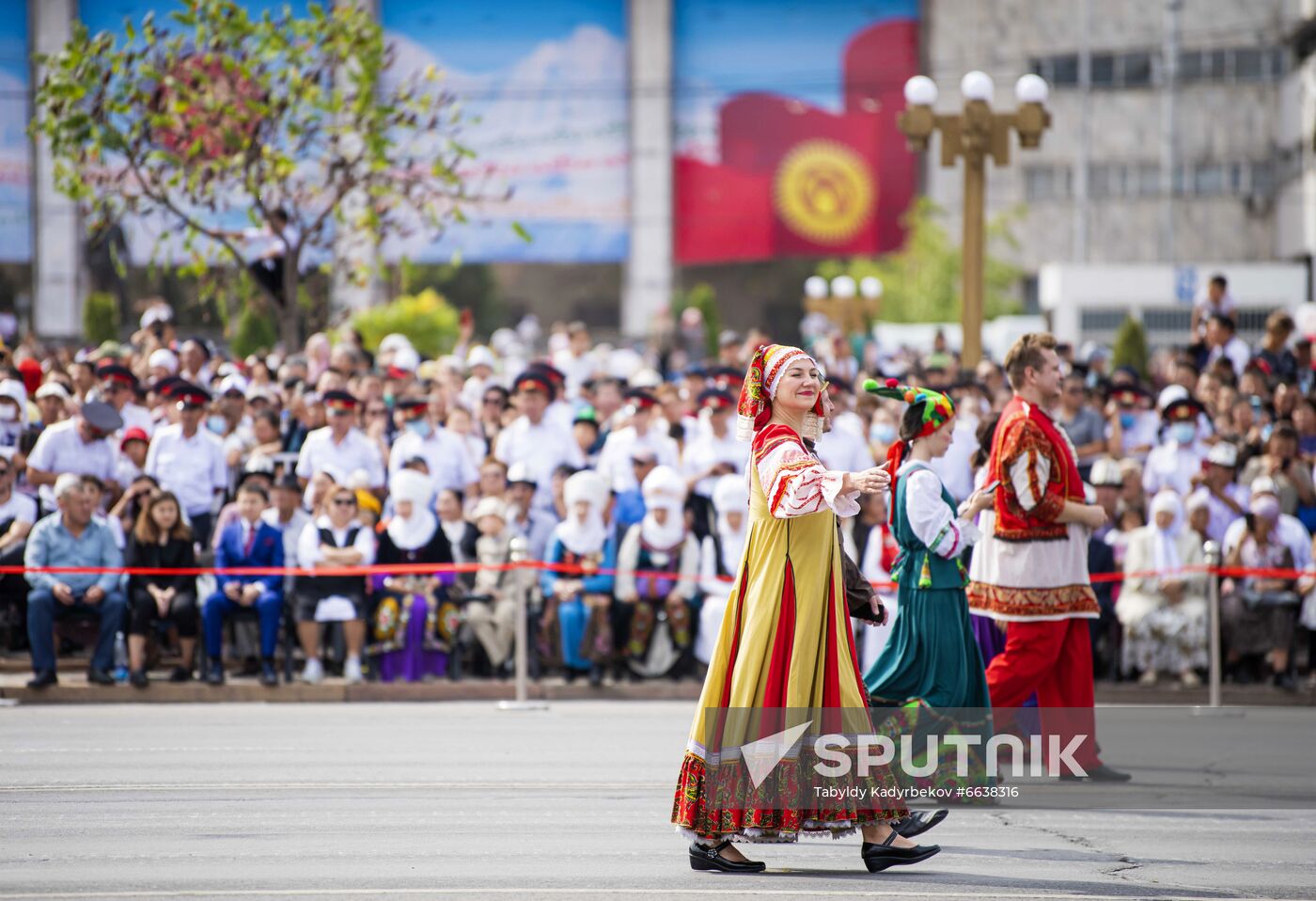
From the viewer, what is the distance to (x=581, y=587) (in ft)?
48.7

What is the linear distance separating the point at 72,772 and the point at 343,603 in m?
4.62

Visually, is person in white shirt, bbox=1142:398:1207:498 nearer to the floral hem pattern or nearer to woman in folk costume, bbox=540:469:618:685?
woman in folk costume, bbox=540:469:618:685

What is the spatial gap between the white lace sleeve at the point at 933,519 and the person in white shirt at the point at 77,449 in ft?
28.7

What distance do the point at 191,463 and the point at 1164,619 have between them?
8144mm

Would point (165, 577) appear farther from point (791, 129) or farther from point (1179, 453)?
point (791, 129)

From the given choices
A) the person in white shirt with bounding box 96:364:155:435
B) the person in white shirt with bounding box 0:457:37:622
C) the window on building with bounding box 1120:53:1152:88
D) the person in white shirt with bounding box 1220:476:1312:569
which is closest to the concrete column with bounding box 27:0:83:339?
the window on building with bounding box 1120:53:1152:88

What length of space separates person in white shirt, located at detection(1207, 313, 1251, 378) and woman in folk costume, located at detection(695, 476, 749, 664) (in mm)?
7120

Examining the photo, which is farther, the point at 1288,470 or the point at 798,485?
the point at 1288,470

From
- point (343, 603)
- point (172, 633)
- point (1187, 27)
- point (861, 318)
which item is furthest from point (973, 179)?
point (1187, 27)

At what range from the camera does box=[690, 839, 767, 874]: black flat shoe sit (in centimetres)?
739

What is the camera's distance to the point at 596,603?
14.7 metres

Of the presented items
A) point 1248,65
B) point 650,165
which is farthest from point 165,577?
point 1248,65

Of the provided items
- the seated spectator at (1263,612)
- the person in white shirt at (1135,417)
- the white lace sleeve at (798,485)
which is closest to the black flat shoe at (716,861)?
the white lace sleeve at (798,485)

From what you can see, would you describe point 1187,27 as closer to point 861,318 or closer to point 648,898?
point 861,318
